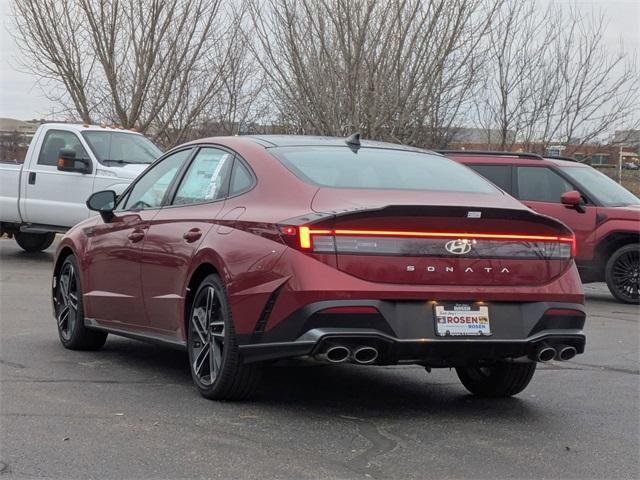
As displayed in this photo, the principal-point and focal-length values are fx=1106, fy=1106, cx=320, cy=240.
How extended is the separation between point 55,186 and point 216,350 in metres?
10.4

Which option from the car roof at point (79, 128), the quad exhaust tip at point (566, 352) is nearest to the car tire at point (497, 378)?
the quad exhaust tip at point (566, 352)

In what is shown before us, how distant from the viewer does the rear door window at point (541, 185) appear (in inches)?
578

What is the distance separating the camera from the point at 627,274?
14133 mm

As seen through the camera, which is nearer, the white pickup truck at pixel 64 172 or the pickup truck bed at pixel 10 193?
the white pickup truck at pixel 64 172

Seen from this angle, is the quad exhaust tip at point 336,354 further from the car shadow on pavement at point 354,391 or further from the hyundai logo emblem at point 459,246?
the hyundai logo emblem at point 459,246

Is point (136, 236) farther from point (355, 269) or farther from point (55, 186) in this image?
point (55, 186)

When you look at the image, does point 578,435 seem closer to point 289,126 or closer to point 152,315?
point 152,315

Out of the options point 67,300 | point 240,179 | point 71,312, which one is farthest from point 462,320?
point 67,300

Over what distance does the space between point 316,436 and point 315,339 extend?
0.50 m

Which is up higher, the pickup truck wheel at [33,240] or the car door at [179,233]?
the car door at [179,233]

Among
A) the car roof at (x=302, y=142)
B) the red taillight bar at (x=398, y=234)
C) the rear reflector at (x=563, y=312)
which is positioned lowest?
the rear reflector at (x=563, y=312)

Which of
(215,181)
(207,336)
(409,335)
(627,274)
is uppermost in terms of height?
(215,181)

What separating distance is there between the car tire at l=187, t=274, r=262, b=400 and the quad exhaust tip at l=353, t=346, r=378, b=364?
693 mm

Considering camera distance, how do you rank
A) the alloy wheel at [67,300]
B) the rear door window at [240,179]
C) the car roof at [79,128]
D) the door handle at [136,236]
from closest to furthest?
the rear door window at [240,179], the door handle at [136,236], the alloy wheel at [67,300], the car roof at [79,128]
